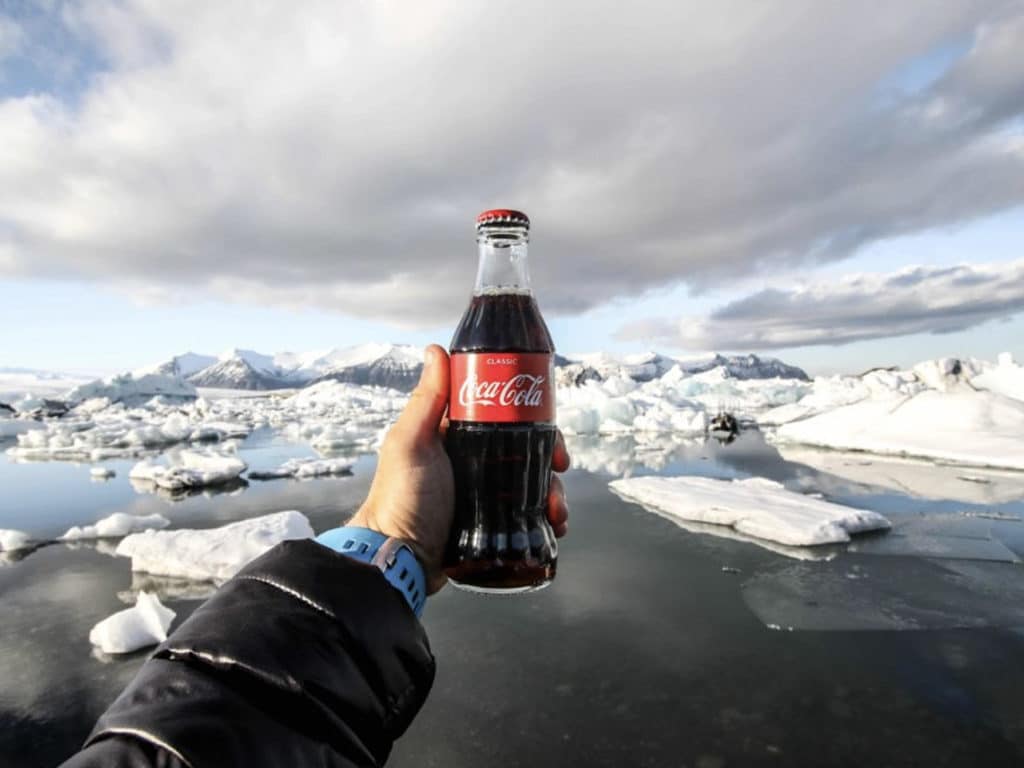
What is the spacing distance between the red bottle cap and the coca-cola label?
0.50 metres

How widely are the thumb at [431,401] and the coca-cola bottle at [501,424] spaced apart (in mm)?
46

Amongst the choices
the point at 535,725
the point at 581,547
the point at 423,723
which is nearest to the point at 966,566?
the point at 581,547

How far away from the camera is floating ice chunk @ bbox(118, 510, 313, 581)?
23.9 ft

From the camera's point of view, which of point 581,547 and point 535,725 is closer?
point 535,725

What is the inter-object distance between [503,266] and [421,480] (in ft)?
→ 2.94

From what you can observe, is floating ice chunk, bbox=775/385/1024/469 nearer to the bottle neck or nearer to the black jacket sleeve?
the bottle neck

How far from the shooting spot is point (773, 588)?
680 cm

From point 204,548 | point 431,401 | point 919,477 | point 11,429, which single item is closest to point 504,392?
point 431,401

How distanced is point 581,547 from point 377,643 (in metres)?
7.54

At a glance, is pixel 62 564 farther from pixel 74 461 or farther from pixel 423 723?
pixel 74 461

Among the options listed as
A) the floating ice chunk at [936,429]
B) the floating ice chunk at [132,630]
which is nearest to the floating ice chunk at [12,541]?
the floating ice chunk at [132,630]

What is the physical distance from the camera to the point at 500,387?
6.89ft

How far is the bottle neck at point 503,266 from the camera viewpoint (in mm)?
2283

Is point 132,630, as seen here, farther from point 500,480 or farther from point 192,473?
point 192,473
